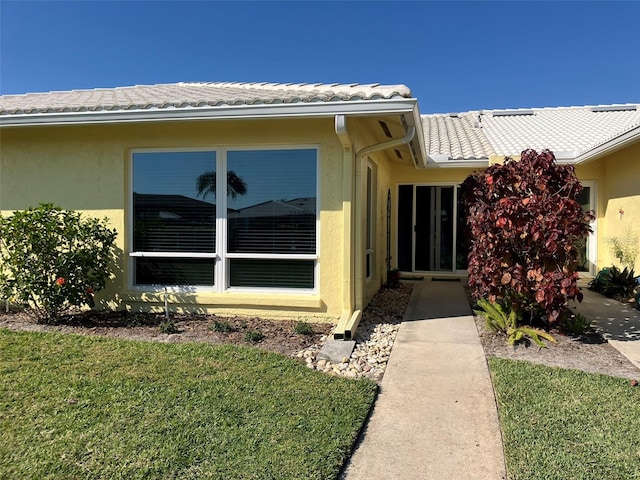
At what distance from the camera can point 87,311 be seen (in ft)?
23.6

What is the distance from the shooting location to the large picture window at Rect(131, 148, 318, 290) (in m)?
6.79

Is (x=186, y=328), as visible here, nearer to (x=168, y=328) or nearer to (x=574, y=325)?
(x=168, y=328)

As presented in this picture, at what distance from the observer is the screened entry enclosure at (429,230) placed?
40.9 ft

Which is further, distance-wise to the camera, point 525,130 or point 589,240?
point 525,130

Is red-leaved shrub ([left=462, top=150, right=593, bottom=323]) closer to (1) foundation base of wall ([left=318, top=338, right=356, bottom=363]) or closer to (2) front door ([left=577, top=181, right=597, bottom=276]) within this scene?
(1) foundation base of wall ([left=318, top=338, right=356, bottom=363])

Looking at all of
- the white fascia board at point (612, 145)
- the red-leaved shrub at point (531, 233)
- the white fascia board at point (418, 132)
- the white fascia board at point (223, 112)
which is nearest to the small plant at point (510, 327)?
the red-leaved shrub at point (531, 233)

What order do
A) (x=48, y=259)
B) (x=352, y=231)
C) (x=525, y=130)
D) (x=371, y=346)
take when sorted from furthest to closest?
(x=525, y=130) → (x=352, y=231) → (x=48, y=259) → (x=371, y=346)

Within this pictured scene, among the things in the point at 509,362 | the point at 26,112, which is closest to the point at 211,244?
the point at 26,112

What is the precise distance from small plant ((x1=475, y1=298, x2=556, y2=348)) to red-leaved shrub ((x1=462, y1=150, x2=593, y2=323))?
0.62 feet

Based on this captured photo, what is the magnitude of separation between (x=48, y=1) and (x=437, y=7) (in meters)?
9.30

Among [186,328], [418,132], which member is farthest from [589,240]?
[186,328]

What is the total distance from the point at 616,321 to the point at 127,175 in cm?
856

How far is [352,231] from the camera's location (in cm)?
661

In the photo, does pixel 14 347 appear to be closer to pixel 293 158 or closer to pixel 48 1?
pixel 293 158
